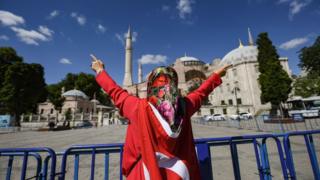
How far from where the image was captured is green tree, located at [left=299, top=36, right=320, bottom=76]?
3222 cm

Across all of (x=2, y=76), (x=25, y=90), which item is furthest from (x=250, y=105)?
(x=2, y=76)

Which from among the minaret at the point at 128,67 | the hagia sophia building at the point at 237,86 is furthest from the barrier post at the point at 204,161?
the minaret at the point at 128,67

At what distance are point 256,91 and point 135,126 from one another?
45.1 meters

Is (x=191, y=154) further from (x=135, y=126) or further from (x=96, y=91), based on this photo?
(x=96, y=91)

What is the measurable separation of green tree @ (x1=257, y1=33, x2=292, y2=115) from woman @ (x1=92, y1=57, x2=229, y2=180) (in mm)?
27134

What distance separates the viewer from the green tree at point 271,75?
23344mm

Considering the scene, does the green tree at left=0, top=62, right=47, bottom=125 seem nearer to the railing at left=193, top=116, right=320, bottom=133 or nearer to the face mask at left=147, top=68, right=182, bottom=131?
the railing at left=193, top=116, right=320, bottom=133

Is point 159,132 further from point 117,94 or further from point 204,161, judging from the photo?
point 204,161

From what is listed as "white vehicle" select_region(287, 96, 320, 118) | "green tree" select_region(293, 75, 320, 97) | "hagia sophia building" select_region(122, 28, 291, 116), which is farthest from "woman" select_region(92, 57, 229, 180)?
"green tree" select_region(293, 75, 320, 97)

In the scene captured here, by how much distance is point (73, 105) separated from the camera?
1692 inches

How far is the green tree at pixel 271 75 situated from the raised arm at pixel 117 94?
27.3 meters

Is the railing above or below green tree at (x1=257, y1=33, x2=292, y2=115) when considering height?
below

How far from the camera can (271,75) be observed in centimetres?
2403

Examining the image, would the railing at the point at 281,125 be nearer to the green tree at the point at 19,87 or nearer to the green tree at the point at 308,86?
the green tree at the point at 308,86
